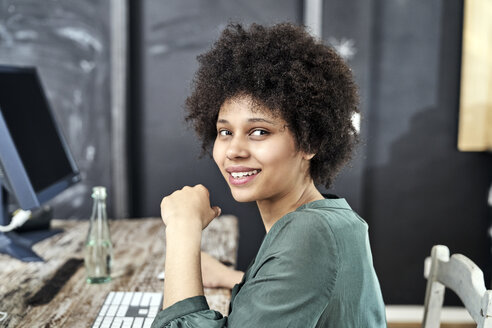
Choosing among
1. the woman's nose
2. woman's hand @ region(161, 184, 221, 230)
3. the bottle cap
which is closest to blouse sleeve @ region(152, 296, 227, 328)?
woman's hand @ region(161, 184, 221, 230)

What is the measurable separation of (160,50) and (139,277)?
144cm

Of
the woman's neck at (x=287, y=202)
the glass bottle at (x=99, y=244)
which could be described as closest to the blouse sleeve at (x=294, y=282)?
the woman's neck at (x=287, y=202)

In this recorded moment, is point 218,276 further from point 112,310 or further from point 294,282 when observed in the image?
point 294,282

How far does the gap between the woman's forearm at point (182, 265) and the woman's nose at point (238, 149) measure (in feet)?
0.54

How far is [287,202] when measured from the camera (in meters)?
1.05

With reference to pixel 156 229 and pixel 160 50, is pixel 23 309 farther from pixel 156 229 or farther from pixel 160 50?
pixel 160 50

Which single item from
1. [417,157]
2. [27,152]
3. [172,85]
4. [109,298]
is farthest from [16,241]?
[417,157]

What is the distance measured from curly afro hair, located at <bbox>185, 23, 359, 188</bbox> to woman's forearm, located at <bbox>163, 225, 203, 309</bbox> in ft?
→ 0.92

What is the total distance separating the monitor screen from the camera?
144cm

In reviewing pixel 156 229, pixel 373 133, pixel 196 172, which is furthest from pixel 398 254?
pixel 156 229

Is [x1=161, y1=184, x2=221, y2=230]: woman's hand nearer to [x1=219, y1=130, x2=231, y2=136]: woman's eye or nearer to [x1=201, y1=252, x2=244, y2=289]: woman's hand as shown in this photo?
[x1=219, y1=130, x2=231, y2=136]: woman's eye

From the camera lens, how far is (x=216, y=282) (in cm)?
133

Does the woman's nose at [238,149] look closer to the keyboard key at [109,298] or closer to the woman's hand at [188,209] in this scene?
the woman's hand at [188,209]

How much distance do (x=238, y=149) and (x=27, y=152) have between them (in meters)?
0.78
